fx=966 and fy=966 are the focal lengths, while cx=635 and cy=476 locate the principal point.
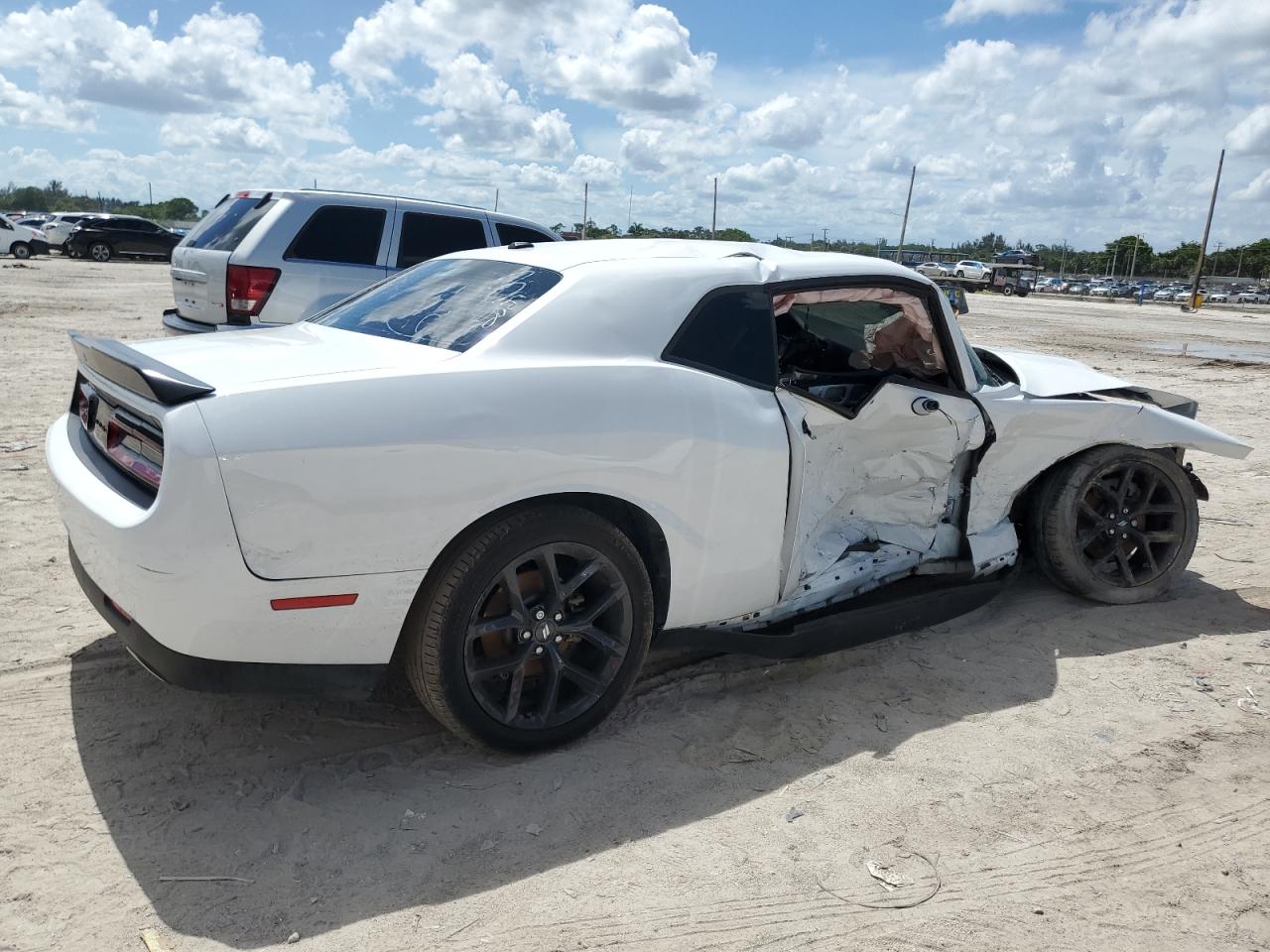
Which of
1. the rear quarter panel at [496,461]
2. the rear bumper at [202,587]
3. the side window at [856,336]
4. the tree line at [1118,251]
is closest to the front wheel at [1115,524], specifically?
the side window at [856,336]

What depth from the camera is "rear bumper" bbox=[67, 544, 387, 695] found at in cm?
266

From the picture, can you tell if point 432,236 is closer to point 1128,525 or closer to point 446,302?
point 446,302

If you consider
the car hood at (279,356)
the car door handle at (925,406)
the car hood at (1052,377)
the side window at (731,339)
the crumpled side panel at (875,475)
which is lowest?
the crumpled side panel at (875,475)

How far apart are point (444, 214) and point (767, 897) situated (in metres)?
7.29

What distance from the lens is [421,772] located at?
315 centimetres

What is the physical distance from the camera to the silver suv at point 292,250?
301 inches

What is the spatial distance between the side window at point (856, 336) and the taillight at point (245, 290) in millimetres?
4747

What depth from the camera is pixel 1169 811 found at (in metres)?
3.11

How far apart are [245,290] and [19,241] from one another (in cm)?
3015

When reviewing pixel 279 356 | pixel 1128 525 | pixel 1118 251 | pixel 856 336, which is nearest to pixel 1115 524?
pixel 1128 525

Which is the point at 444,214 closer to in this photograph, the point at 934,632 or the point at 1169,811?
the point at 934,632

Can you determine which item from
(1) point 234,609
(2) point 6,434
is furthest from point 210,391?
(2) point 6,434

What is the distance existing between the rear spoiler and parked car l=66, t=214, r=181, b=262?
109ft

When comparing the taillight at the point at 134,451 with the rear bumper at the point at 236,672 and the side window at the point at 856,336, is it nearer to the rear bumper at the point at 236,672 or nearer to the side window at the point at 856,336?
the rear bumper at the point at 236,672
